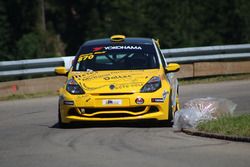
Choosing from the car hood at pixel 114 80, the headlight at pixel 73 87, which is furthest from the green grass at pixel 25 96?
the headlight at pixel 73 87

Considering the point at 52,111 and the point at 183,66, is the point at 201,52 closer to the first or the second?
the point at 183,66

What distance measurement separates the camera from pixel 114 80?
12.4 meters

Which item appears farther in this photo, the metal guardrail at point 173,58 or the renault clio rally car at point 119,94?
the metal guardrail at point 173,58

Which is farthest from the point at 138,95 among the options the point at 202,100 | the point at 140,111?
the point at 202,100

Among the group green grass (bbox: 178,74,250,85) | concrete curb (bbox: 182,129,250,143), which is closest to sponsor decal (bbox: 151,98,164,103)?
concrete curb (bbox: 182,129,250,143)

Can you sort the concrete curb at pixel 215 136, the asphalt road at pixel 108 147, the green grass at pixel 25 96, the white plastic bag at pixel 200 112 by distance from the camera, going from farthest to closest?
the green grass at pixel 25 96 → the white plastic bag at pixel 200 112 → the concrete curb at pixel 215 136 → the asphalt road at pixel 108 147

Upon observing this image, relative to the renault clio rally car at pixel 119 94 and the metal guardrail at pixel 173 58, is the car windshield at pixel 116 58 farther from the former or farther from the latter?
the metal guardrail at pixel 173 58

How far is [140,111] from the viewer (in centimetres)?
1215

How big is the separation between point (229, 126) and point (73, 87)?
268 cm

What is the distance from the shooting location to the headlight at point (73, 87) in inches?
482

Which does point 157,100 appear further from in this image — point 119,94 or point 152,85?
point 119,94

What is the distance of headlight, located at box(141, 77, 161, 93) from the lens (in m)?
12.1

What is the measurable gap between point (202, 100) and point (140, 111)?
1293mm

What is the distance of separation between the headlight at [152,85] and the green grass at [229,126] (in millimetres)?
1061
